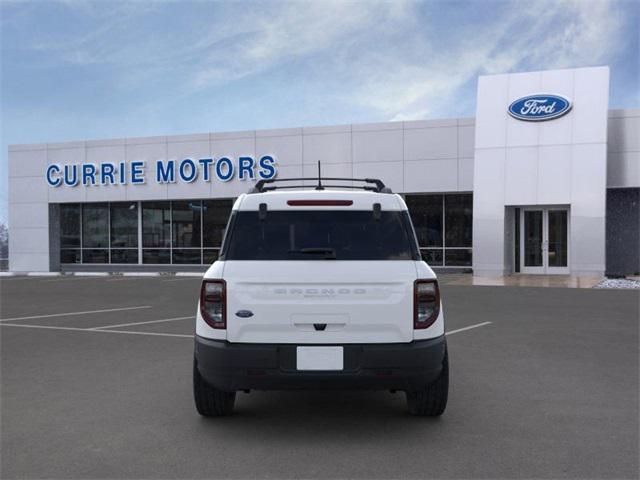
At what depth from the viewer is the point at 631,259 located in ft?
79.3

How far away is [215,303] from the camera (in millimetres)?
4363

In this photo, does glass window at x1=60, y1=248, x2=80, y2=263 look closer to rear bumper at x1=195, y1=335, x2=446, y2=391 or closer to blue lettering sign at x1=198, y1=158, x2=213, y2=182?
blue lettering sign at x1=198, y1=158, x2=213, y2=182

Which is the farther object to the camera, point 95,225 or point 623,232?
point 95,225

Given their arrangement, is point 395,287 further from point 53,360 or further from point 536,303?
point 536,303

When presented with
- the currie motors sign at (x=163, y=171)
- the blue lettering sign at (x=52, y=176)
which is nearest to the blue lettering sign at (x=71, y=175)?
the currie motors sign at (x=163, y=171)

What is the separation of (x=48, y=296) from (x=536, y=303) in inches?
486

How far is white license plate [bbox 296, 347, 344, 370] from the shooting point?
14.0ft

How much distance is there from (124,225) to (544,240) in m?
18.6

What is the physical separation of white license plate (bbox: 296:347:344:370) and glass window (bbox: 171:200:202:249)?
23771mm

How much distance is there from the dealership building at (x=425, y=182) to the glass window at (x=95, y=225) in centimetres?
6

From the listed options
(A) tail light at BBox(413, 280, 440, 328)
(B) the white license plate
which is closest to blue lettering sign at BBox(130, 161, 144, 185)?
(B) the white license plate

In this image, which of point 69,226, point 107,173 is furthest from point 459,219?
point 69,226

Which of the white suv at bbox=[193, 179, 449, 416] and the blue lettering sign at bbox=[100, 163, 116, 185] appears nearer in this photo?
the white suv at bbox=[193, 179, 449, 416]

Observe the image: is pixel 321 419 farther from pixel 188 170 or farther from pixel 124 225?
pixel 124 225
